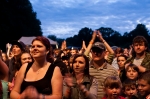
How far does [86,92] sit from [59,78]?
0.66 m

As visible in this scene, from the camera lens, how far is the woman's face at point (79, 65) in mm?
5160

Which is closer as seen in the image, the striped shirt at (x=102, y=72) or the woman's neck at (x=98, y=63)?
the striped shirt at (x=102, y=72)

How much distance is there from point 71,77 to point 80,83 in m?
0.23

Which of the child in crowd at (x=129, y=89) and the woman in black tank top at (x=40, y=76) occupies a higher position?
the woman in black tank top at (x=40, y=76)

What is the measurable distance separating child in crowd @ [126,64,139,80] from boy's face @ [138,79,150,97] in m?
0.99

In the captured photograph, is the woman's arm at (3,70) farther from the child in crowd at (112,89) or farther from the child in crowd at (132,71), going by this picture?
the child in crowd at (132,71)

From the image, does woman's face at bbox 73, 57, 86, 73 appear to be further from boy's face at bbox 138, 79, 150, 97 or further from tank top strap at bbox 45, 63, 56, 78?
tank top strap at bbox 45, 63, 56, 78

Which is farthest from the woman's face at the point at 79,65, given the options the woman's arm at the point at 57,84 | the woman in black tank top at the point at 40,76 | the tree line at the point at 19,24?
the tree line at the point at 19,24

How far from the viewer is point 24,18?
5159 cm

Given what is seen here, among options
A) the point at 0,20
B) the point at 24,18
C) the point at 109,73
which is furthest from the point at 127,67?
the point at 24,18

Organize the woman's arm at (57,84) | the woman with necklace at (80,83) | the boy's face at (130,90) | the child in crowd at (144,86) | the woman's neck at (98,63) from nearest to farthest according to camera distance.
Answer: the woman's arm at (57,84) < the woman with necklace at (80,83) < the child in crowd at (144,86) < the boy's face at (130,90) < the woman's neck at (98,63)

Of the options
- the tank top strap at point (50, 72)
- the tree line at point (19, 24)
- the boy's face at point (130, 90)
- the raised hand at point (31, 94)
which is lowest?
the boy's face at point (130, 90)

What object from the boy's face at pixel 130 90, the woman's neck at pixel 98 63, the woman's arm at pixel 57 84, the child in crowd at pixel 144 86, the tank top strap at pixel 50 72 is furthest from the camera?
the woman's neck at pixel 98 63

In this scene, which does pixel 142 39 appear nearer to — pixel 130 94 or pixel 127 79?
pixel 127 79
